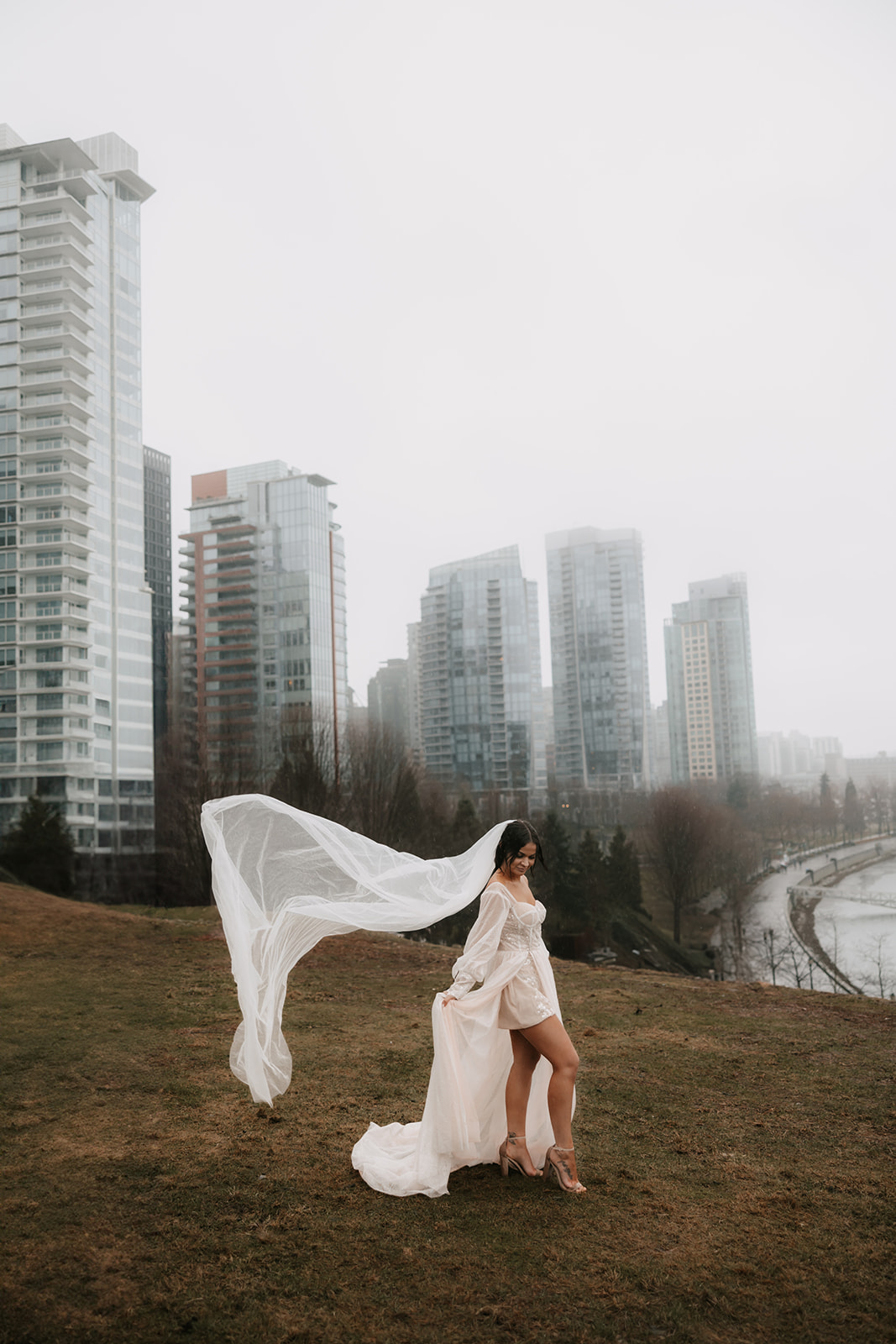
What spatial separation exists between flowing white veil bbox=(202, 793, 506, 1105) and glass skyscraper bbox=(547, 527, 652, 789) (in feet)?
238

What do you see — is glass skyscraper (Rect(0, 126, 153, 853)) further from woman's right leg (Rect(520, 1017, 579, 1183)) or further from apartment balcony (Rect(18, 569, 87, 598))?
woman's right leg (Rect(520, 1017, 579, 1183))

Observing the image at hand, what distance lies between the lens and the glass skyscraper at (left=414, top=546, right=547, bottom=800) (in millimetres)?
73688

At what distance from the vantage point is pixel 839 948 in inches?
1738

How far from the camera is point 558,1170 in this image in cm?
466

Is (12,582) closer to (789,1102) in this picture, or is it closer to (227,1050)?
(227,1050)

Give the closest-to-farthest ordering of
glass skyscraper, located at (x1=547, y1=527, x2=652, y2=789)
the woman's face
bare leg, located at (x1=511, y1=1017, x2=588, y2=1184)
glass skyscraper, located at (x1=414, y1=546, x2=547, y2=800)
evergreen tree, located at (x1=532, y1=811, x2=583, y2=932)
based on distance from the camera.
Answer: bare leg, located at (x1=511, y1=1017, x2=588, y2=1184) → the woman's face → evergreen tree, located at (x1=532, y1=811, x2=583, y2=932) → glass skyscraper, located at (x1=414, y1=546, x2=547, y2=800) → glass skyscraper, located at (x1=547, y1=527, x2=652, y2=789)

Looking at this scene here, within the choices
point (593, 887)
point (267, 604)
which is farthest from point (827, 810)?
point (267, 604)

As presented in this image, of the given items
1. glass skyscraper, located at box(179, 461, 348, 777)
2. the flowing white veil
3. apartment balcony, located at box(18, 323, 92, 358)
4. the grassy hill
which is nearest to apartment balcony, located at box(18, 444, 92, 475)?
apartment balcony, located at box(18, 323, 92, 358)

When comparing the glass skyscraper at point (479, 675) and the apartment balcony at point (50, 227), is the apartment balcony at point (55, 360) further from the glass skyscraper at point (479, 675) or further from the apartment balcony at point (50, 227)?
the glass skyscraper at point (479, 675)

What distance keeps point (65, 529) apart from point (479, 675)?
131 ft

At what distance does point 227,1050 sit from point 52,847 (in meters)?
30.9

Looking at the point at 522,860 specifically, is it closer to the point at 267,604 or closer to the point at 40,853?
the point at 40,853

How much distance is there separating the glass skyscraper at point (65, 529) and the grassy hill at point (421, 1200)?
1377 inches

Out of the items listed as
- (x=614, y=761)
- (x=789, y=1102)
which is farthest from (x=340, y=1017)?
(x=614, y=761)
